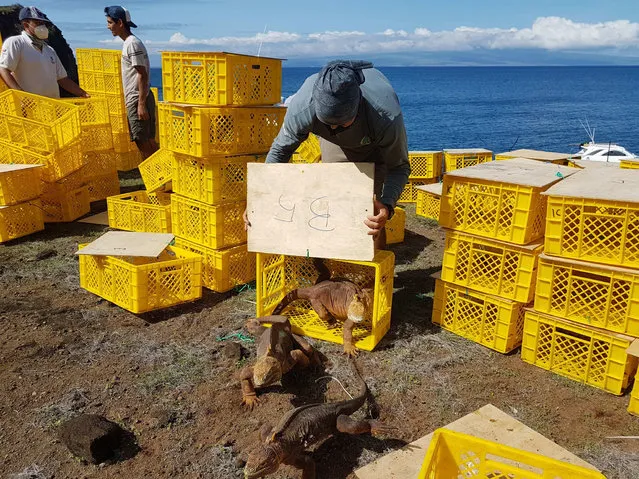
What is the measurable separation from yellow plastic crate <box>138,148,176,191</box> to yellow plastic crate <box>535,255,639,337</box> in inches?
211

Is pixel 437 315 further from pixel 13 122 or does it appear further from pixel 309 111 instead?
pixel 13 122

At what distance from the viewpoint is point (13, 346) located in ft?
15.4

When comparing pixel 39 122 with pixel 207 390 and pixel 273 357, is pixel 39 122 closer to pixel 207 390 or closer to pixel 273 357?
pixel 207 390

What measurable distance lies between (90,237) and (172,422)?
4865 millimetres

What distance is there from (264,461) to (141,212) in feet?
17.2

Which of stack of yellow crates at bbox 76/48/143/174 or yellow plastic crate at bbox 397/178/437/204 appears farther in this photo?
stack of yellow crates at bbox 76/48/143/174

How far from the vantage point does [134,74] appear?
8.35 meters

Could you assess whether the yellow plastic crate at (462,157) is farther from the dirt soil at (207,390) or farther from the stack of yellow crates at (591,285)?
the stack of yellow crates at (591,285)

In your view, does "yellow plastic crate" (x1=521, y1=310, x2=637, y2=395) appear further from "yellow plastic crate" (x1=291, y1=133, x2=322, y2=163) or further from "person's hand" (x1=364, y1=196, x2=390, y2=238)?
"yellow plastic crate" (x1=291, y1=133, x2=322, y2=163)

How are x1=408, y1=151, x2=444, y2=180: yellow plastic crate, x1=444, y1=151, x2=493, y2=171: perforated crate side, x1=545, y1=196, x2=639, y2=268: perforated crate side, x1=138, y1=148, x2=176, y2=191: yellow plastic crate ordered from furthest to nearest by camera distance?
x1=408, y1=151, x2=444, y2=180: yellow plastic crate → x1=444, y1=151, x2=493, y2=171: perforated crate side → x1=138, y1=148, x2=176, y2=191: yellow plastic crate → x1=545, y1=196, x2=639, y2=268: perforated crate side

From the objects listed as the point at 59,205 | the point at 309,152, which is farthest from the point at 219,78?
the point at 59,205

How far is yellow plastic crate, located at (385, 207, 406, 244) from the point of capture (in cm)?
786

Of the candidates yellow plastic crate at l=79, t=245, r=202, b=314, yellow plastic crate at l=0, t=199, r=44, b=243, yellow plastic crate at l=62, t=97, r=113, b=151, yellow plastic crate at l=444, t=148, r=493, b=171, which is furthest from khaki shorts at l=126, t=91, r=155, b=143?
yellow plastic crate at l=444, t=148, r=493, b=171

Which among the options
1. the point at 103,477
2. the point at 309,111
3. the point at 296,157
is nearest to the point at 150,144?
the point at 296,157
